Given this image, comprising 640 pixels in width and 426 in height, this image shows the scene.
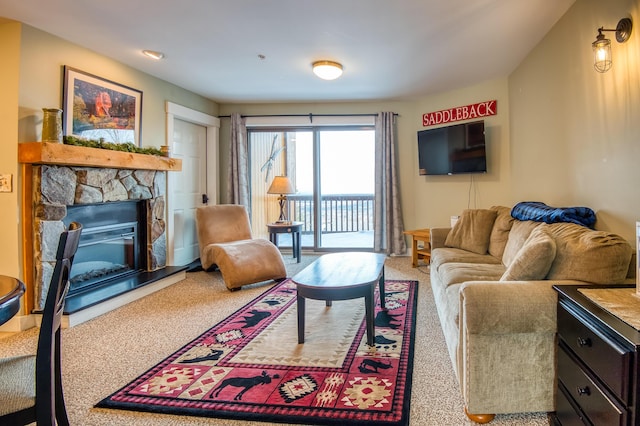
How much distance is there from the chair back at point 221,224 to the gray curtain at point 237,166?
80cm

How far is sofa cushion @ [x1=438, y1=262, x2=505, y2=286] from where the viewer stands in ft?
8.28

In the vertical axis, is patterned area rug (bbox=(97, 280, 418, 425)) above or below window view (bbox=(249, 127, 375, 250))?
below

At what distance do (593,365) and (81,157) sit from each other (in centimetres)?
359

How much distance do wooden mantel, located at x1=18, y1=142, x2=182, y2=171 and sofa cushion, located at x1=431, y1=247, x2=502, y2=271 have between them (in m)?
3.11

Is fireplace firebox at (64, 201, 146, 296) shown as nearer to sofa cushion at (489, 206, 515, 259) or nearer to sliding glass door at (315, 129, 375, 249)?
sliding glass door at (315, 129, 375, 249)

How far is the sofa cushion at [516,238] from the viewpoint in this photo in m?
2.77

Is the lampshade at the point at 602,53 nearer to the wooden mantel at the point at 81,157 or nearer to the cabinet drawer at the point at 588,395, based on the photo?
the cabinet drawer at the point at 588,395

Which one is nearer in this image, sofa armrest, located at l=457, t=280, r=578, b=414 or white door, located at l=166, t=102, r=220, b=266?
sofa armrest, located at l=457, t=280, r=578, b=414

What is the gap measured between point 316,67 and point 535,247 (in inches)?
114

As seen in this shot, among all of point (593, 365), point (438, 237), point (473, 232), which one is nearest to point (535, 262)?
point (593, 365)

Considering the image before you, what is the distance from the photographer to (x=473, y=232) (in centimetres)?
364

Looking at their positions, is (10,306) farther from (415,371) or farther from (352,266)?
(352,266)

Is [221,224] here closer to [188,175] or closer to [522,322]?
[188,175]

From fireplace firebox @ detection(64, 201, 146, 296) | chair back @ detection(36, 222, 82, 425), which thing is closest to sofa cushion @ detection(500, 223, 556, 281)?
chair back @ detection(36, 222, 82, 425)
